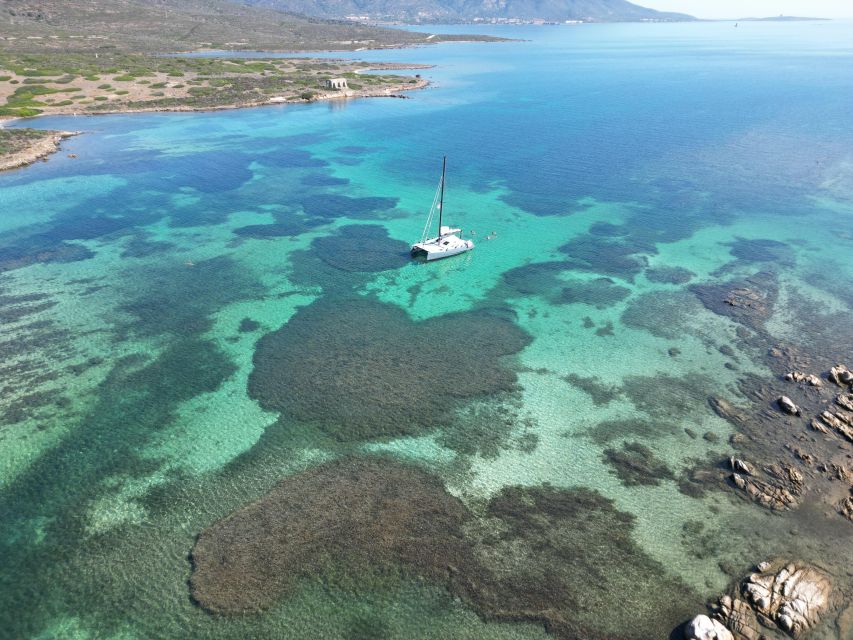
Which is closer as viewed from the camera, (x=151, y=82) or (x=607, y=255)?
(x=607, y=255)

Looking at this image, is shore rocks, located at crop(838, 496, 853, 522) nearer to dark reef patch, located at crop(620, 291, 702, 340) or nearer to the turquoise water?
the turquoise water

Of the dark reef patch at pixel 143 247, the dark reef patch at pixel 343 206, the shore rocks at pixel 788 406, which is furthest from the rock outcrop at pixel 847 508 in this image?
the dark reef patch at pixel 143 247

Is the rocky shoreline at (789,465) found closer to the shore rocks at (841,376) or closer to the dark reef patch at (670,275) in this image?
the shore rocks at (841,376)

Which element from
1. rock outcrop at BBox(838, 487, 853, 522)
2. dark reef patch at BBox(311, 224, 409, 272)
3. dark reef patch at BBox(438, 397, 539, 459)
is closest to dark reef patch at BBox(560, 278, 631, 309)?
dark reef patch at BBox(438, 397, 539, 459)

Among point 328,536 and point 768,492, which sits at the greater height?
point 768,492

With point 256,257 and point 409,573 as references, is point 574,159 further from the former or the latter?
point 409,573

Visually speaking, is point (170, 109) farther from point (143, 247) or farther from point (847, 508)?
point (847, 508)

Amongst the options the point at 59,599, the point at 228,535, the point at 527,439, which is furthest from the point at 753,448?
the point at 59,599

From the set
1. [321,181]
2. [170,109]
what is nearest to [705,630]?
[321,181]
